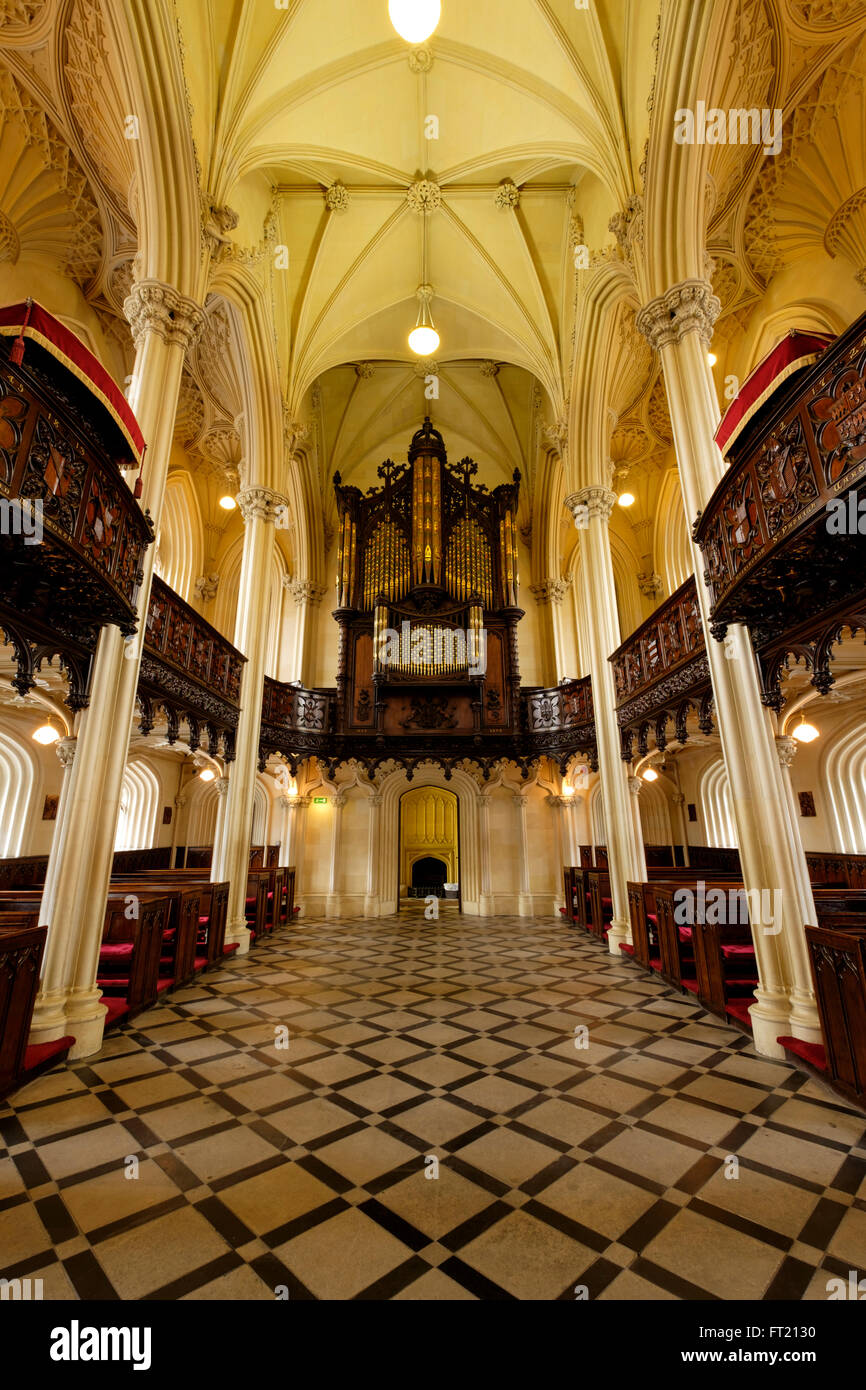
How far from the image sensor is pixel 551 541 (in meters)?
16.0

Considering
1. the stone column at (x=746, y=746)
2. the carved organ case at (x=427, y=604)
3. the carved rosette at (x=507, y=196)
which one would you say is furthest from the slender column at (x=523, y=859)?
the carved rosette at (x=507, y=196)

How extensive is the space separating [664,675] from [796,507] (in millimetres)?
3928

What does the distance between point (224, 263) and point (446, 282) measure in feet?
19.5

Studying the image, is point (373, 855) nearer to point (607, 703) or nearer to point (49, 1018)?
point (607, 703)

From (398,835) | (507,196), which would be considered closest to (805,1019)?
(398,835)

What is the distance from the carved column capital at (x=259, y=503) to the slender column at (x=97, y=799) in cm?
410

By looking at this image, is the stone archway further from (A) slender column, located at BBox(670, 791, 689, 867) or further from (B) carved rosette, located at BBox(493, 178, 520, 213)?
(B) carved rosette, located at BBox(493, 178, 520, 213)

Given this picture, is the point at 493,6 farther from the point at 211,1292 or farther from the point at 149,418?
the point at 211,1292

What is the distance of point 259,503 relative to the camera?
35.0 ft

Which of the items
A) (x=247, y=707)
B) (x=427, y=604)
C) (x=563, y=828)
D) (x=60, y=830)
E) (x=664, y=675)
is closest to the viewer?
(x=60, y=830)

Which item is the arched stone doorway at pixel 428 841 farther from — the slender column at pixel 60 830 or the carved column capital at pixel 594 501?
the slender column at pixel 60 830

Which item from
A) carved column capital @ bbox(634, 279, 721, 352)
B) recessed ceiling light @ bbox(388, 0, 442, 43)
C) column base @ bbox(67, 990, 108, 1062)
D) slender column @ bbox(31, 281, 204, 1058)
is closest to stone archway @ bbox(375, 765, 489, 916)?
slender column @ bbox(31, 281, 204, 1058)

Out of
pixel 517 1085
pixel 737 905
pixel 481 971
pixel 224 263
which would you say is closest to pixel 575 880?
pixel 481 971

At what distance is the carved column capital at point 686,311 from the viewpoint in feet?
21.9
